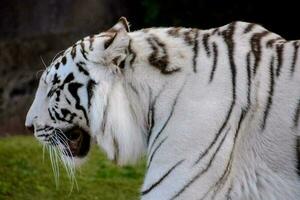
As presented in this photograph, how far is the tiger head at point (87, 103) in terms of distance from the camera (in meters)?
3.77

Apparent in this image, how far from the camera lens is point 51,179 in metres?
6.27

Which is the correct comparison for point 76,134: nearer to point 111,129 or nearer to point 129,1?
point 111,129

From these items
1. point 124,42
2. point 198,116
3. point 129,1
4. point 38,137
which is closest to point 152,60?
point 124,42

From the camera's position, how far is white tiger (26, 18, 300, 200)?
3.53 meters

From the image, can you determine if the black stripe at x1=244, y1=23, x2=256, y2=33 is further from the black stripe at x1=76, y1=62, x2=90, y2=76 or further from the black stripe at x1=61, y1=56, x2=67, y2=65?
the black stripe at x1=61, y1=56, x2=67, y2=65

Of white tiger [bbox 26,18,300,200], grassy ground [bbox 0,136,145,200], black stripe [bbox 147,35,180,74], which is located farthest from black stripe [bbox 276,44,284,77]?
grassy ground [bbox 0,136,145,200]

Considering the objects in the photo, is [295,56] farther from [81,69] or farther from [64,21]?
[64,21]

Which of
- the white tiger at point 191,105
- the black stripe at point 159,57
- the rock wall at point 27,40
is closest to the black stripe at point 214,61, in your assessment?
the white tiger at point 191,105

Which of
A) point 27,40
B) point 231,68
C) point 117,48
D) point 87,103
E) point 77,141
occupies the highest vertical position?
point 117,48

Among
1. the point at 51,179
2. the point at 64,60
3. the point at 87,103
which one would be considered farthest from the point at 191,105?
the point at 51,179

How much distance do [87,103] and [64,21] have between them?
231 inches

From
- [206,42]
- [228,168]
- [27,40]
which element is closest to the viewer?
[228,168]

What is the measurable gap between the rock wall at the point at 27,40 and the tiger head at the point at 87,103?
5.22 m

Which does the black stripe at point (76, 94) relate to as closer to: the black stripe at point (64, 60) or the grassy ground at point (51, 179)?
the black stripe at point (64, 60)
